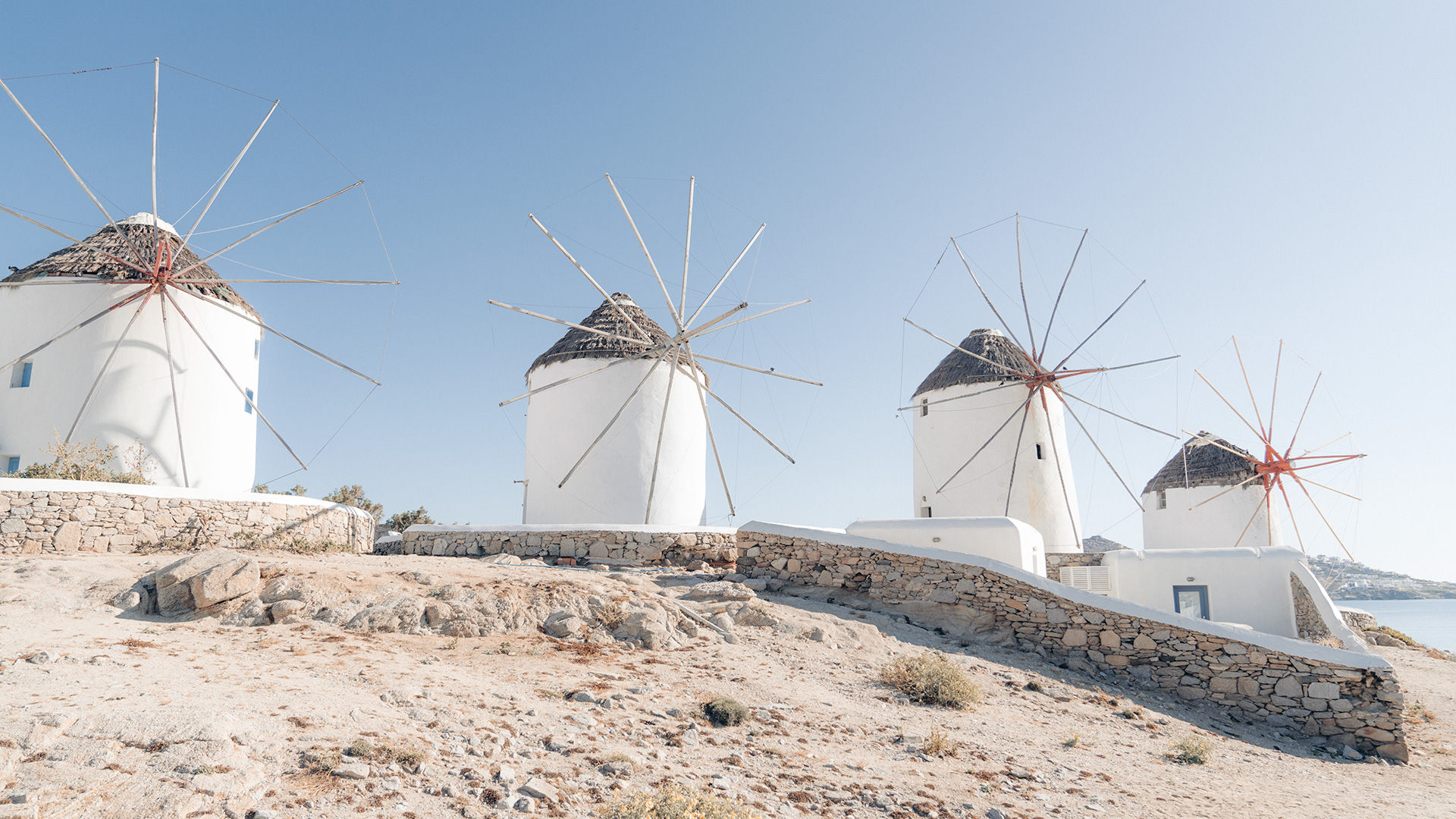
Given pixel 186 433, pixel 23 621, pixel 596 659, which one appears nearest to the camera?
pixel 23 621

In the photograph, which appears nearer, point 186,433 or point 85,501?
point 85,501

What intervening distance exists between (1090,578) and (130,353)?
19.4 meters

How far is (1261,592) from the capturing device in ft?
47.9

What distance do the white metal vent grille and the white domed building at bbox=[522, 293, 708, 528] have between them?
800 cm

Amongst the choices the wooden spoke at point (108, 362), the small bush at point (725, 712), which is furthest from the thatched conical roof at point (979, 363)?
the wooden spoke at point (108, 362)

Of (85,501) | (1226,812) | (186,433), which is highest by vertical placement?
(186,433)

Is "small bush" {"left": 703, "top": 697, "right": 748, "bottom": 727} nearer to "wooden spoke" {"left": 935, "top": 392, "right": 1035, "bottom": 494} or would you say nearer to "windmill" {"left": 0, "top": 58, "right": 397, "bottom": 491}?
"windmill" {"left": 0, "top": 58, "right": 397, "bottom": 491}

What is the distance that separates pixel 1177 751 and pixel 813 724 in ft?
13.1

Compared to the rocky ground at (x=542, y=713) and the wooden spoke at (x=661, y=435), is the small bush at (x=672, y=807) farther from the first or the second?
the wooden spoke at (x=661, y=435)

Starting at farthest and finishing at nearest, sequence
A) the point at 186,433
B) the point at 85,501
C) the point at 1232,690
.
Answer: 1. the point at 186,433
2. the point at 85,501
3. the point at 1232,690

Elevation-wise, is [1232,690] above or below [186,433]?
below

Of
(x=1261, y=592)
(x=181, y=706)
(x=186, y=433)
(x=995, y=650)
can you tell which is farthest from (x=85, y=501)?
(x=1261, y=592)

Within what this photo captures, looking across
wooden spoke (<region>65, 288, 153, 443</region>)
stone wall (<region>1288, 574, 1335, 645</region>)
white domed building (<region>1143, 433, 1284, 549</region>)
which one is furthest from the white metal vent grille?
wooden spoke (<region>65, 288, 153, 443</region>)

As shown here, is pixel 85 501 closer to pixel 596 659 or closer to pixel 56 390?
pixel 56 390
